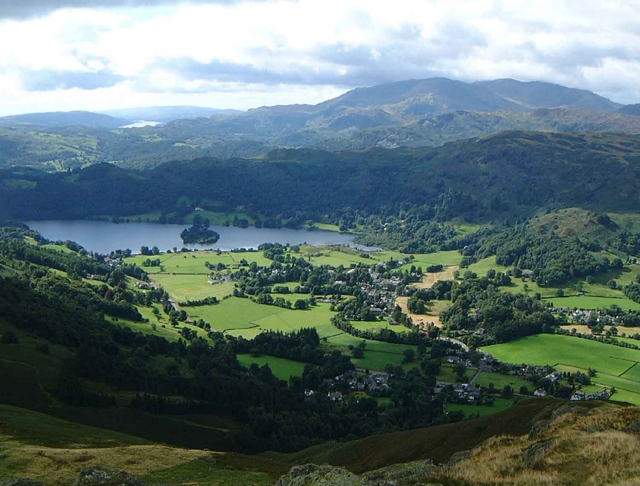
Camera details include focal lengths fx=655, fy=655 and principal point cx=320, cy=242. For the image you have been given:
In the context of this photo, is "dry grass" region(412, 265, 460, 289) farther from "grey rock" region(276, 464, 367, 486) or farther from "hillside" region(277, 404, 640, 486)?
"grey rock" region(276, 464, 367, 486)

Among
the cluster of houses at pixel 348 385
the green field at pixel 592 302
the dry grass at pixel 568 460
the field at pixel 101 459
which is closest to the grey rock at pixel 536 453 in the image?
the dry grass at pixel 568 460

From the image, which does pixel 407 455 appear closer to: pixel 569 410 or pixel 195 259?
pixel 569 410

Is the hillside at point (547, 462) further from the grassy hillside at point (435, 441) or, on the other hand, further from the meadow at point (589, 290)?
the meadow at point (589, 290)

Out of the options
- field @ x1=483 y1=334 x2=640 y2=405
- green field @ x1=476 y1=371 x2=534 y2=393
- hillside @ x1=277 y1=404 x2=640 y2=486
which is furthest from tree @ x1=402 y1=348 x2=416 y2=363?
hillside @ x1=277 y1=404 x2=640 y2=486

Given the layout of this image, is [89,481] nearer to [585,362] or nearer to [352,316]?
[585,362]

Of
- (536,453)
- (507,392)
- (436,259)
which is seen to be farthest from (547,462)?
(436,259)
